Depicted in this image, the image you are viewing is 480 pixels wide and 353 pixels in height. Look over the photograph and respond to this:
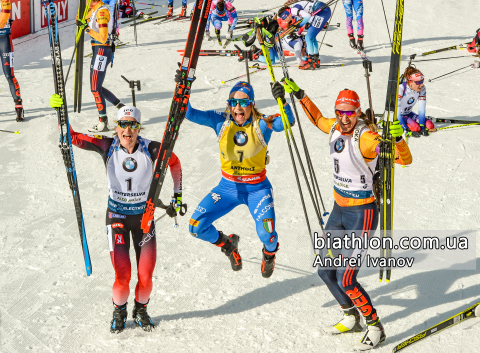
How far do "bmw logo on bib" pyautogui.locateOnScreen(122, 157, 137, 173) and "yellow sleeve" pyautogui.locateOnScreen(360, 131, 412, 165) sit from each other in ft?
6.94

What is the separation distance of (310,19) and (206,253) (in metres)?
8.07

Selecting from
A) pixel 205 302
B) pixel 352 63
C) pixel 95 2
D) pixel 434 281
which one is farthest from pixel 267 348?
pixel 352 63

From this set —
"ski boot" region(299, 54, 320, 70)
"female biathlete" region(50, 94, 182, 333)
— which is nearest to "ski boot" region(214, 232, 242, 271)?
"female biathlete" region(50, 94, 182, 333)

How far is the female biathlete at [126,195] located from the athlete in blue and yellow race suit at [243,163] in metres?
0.76

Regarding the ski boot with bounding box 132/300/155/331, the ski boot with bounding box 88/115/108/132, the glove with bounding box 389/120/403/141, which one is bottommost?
the ski boot with bounding box 132/300/155/331

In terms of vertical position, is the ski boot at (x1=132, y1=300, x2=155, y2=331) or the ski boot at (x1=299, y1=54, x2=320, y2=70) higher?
the ski boot at (x1=299, y1=54, x2=320, y2=70)

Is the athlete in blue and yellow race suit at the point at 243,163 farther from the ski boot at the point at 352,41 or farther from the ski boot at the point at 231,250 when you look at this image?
the ski boot at the point at 352,41

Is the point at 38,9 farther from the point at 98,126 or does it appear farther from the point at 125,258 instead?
the point at 125,258

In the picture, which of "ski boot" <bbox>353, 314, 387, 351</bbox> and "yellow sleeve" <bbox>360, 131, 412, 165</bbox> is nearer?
"yellow sleeve" <bbox>360, 131, 412, 165</bbox>

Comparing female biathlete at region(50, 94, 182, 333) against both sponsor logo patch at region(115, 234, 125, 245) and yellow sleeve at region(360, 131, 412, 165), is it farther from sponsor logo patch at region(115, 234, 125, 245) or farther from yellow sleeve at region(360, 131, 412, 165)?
yellow sleeve at region(360, 131, 412, 165)

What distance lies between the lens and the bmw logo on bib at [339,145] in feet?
16.4

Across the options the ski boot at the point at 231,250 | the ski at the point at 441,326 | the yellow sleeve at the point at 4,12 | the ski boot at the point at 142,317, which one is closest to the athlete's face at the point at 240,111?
the ski boot at the point at 231,250

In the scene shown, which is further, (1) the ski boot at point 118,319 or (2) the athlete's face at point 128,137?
(1) the ski boot at point 118,319

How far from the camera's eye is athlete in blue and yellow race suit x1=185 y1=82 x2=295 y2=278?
18.3 feet
